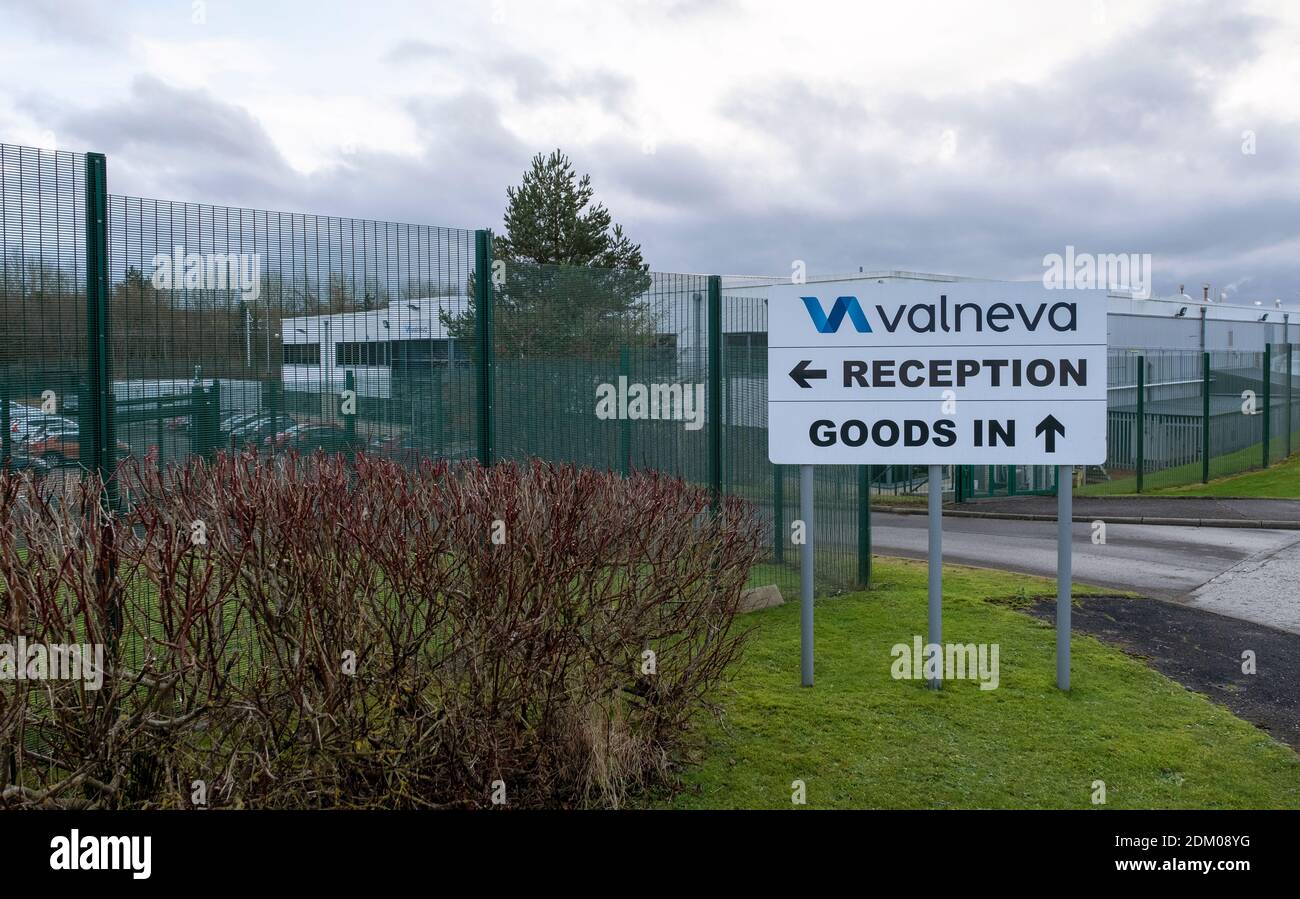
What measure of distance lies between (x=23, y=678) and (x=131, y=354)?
3.17 m

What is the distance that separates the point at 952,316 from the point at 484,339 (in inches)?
137

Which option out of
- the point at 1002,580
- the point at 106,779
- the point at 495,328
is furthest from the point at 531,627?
the point at 1002,580

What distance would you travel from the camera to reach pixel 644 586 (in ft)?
16.8

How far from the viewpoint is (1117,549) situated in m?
14.6

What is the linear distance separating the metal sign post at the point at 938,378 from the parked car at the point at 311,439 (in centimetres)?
301

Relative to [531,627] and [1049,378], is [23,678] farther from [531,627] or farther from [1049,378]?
[1049,378]

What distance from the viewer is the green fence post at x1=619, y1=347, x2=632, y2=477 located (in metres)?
8.96

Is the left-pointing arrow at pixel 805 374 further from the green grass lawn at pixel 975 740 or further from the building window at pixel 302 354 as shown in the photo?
the building window at pixel 302 354

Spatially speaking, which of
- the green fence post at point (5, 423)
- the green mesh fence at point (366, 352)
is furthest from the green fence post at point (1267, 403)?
the green fence post at point (5, 423)

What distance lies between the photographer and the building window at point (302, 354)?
6.95 m

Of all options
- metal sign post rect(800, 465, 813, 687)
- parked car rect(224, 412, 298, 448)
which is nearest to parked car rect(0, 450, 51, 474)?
parked car rect(224, 412, 298, 448)

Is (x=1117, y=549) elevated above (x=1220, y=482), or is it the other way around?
(x=1220, y=482)
